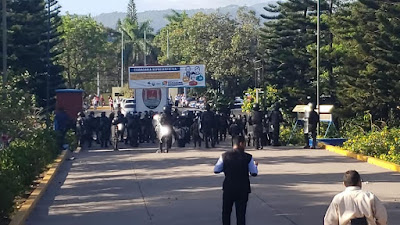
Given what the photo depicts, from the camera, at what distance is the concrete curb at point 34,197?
1265cm

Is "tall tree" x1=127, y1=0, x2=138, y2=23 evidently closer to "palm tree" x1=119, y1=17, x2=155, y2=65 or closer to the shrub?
"palm tree" x1=119, y1=17, x2=155, y2=65

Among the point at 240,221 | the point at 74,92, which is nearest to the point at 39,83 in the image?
the point at 74,92

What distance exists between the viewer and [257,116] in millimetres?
27906

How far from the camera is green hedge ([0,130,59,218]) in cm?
1221

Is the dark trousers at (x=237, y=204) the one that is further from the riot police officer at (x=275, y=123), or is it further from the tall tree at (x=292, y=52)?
the tall tree at (x=292, y=52)

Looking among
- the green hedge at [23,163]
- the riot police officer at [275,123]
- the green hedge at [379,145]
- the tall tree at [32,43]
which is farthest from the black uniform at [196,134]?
the tall tree at [32,43]

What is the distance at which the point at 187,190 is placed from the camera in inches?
658

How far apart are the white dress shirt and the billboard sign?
1596 inches

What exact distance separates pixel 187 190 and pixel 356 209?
10.1 m

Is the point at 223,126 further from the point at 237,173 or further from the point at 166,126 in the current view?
the point at 237,173

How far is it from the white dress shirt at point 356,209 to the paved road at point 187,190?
5.42 meters

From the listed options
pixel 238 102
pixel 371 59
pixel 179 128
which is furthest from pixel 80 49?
pixel 179 128

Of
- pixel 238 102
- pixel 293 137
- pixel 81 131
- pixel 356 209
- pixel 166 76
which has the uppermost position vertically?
pixel 166 76

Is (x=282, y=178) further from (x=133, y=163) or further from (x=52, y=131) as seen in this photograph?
(x=52, y=131)
